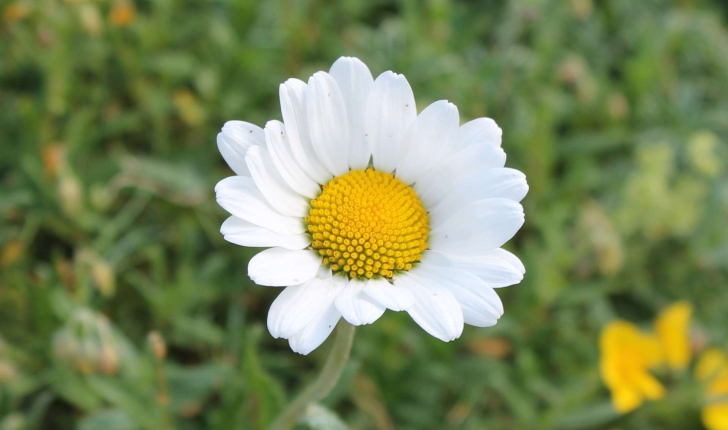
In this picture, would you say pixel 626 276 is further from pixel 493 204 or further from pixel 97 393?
pixel 97 393

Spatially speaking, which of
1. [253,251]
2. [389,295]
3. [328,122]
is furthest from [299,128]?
[253,251]

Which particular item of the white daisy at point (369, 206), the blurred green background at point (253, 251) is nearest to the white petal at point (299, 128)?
the white daisy at point (369, 206)

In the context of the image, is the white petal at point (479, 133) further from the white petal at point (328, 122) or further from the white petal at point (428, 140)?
the white petal at point (328, 122)

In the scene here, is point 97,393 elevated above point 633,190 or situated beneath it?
situated beneath

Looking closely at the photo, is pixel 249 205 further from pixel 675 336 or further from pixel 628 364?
pixel 675 336

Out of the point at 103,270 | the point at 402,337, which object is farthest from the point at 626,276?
the point at 103,270

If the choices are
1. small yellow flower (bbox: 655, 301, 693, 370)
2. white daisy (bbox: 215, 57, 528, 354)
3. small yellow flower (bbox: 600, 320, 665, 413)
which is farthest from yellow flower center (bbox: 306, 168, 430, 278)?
small yellow flower (bbox: 655, 301, 693, 370)

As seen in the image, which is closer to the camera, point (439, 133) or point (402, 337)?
point (439, 133)

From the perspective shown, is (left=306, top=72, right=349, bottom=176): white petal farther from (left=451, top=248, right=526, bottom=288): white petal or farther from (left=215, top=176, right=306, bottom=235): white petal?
(left=451, top=248, right=526, bottom=288): white petal
